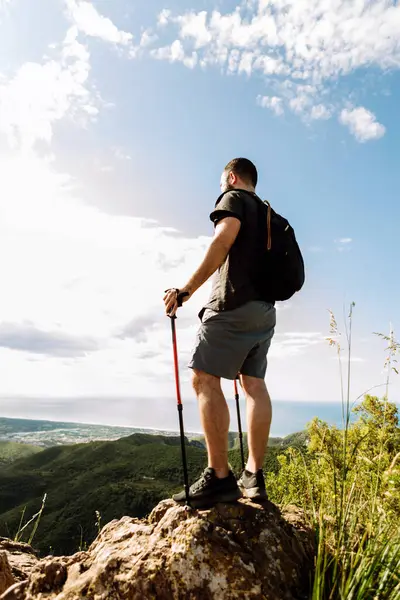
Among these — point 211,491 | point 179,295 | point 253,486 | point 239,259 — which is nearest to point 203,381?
point 179,295

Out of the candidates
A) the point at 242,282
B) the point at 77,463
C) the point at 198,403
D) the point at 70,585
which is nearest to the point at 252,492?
the point at 198,403

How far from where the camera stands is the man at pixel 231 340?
157 inches

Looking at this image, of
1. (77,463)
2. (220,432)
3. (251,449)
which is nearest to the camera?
(220,432)

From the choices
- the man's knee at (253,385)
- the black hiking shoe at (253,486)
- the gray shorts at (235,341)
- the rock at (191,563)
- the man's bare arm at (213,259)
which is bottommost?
the rock at (191,563)

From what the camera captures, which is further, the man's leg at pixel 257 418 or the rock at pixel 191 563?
the man's leg at pixel 257 418

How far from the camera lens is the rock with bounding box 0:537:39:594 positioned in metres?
3.89

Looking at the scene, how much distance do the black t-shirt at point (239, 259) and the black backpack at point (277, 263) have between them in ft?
0.24

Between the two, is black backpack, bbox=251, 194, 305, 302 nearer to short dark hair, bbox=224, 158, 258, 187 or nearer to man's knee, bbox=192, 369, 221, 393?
short dark hair, bbox=224, 158, 258, 187

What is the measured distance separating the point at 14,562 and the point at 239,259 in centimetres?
397

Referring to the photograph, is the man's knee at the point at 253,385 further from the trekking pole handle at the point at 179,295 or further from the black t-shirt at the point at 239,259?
the trekking pole handle at the point at 179,295

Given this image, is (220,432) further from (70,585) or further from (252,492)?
(70,585)

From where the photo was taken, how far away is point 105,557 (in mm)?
3463

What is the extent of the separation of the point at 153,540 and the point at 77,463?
633ft

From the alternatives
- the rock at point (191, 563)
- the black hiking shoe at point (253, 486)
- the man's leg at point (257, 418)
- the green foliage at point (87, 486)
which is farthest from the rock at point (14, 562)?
the green foliage at point (87, 486)
